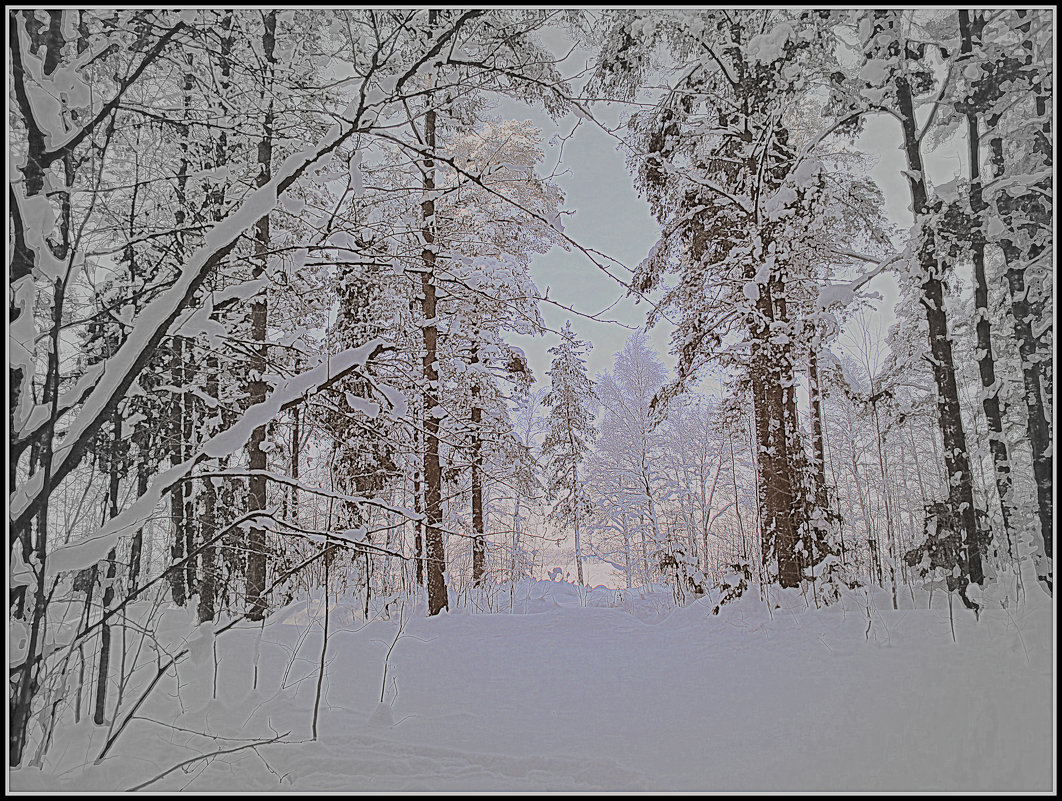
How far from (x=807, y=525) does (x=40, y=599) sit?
6.14 m

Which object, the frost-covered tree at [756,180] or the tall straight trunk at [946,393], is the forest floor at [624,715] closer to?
the tall straight trunk at [946,393]

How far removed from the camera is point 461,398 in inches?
385

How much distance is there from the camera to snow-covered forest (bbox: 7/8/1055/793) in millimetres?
1716

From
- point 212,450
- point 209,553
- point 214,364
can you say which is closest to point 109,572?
point 212,450

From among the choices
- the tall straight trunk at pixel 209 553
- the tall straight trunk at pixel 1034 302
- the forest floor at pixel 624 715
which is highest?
the tall straight trunk at pixel 1034 302

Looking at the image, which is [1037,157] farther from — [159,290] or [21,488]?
[21,488]

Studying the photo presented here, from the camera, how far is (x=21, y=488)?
143 cm

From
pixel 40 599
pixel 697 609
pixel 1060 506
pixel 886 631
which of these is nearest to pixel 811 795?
pixel 40 599

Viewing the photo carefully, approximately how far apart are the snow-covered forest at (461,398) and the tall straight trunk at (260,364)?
0.08 metres

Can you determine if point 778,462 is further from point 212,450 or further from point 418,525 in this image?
point 212,450

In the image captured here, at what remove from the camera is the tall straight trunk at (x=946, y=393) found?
465 cm

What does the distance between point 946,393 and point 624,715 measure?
4416mm

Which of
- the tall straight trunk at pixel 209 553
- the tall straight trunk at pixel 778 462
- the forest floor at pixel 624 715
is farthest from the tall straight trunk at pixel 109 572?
the tall straight trunk at pixel 778 462

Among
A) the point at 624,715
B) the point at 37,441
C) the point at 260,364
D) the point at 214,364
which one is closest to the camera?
the point at 37,441
